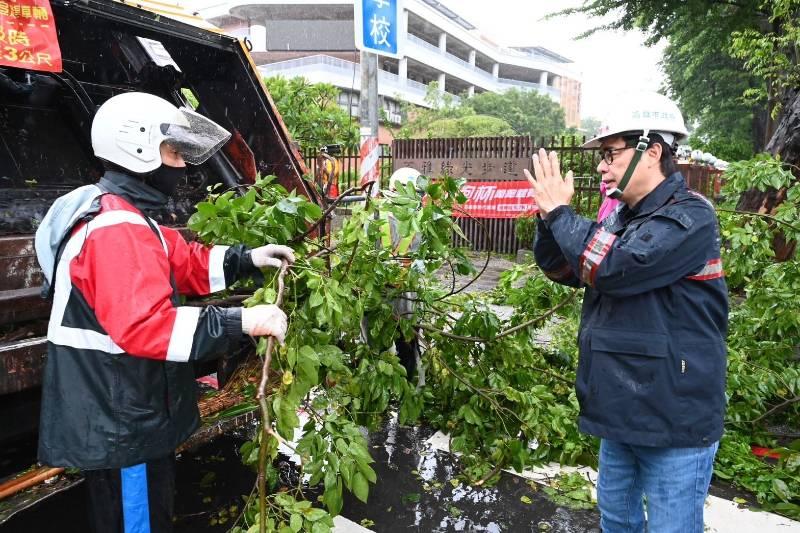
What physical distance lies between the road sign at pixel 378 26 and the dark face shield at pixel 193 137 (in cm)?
397

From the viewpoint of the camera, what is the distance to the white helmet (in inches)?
71.0

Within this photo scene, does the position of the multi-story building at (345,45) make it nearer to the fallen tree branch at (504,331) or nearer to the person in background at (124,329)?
the fallen tree branch at (504,331)

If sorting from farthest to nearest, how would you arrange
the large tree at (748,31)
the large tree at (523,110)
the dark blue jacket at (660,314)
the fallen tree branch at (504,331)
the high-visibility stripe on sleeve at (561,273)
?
1. the large tree at (523,110)
2. the large tree at (748,31)
3. the fallen tree branch at (504,331)
4. the high-visibility stripe on sleeve at (561,273)
5. the dark blue jacket at (660,314)

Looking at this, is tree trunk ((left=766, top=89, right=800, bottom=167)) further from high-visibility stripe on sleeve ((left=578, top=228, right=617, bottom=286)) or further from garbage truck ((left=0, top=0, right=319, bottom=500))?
high-visibility stripe on sleeve ((left=578, top=228, right=617, bottom=286))

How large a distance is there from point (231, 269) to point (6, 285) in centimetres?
107

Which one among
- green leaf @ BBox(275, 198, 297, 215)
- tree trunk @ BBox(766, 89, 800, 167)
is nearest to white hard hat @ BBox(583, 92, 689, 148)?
green leaf @ BBox(275, 198, 297, 215)

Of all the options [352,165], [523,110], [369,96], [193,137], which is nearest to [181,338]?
[193,137]

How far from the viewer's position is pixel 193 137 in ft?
6.45

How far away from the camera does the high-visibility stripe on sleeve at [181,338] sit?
5.41 feet

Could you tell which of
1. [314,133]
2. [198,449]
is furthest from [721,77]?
[198,449]

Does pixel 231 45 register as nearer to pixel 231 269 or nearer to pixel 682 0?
pixel 231 269

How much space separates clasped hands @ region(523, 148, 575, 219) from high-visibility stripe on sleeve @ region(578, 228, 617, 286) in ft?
0.58

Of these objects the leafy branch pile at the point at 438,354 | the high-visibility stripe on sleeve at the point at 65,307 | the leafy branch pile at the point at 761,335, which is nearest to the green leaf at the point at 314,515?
the leafy branch pile at the point at 438,354

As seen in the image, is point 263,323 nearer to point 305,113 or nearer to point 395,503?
point 395,503
